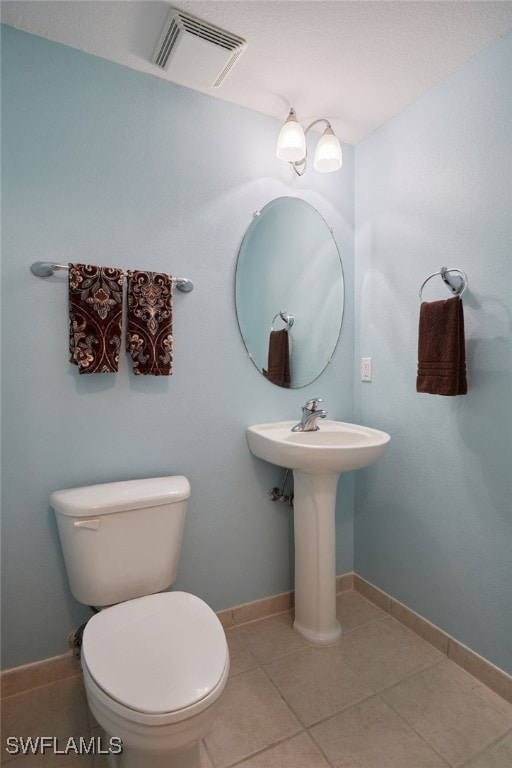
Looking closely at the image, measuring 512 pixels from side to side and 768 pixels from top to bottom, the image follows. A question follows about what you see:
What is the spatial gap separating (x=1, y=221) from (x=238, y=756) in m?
1.84

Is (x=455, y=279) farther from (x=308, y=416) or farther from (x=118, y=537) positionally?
(x=118, y=537)

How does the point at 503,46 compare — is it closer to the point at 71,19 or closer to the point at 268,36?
the point at 268,36

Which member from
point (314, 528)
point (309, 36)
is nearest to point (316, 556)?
point (314, 528)

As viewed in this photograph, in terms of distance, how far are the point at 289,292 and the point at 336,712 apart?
1617 millimetres

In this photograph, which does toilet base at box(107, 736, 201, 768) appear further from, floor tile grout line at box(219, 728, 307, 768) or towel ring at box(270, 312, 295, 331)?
towel ring at box(270, 312, 295, 331)

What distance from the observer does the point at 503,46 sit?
1.36 meters

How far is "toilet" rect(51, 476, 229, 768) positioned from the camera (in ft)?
2.89

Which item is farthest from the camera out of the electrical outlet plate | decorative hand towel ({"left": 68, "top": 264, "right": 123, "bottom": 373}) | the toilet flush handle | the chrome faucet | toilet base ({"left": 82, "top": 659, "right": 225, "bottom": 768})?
the electrical outlet plate

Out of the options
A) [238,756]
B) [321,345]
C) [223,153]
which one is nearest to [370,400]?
[321,345]

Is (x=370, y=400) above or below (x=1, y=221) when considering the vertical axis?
below

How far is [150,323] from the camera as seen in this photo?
1.46 meters

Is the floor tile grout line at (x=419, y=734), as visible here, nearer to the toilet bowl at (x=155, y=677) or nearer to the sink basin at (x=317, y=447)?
the toilet bowl at (x=155, y=677)

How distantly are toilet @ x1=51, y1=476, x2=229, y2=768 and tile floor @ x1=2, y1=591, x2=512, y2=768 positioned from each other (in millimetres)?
228

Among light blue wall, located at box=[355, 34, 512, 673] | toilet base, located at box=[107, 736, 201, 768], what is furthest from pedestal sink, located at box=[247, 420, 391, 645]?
toilet base, located at box=[107, 736, 201, 768]
